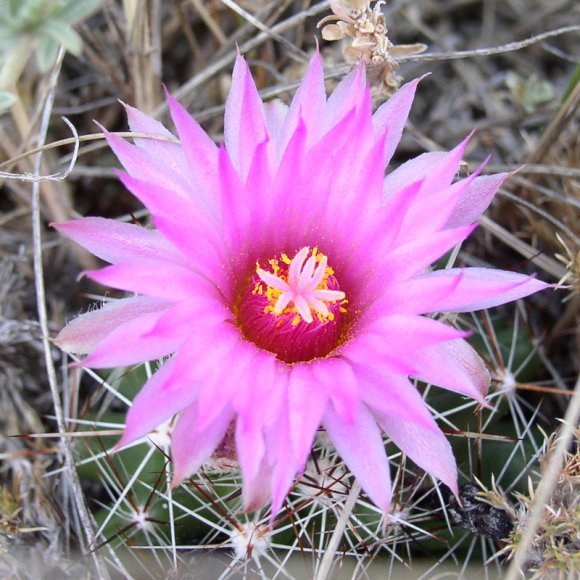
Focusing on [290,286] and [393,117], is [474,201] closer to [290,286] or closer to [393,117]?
[393,117]

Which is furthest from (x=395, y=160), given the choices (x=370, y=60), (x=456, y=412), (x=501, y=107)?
(x=456, y=412)

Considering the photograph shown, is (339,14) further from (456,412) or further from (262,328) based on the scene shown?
(456,412)

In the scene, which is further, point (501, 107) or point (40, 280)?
point (501, 107)

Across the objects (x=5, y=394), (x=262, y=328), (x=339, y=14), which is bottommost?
(x=5, y=394)

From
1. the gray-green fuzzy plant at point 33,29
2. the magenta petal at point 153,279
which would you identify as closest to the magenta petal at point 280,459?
the magenta petal at point 153,279

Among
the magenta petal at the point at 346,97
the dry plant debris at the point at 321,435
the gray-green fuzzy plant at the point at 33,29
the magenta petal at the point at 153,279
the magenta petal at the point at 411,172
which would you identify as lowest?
the dry plant debris at the point at 321,435

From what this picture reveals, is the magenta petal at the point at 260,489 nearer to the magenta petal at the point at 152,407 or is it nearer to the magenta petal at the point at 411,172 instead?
the magenta petal at the point at 152,407

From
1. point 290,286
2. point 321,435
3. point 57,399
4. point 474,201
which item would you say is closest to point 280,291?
point 290,286
